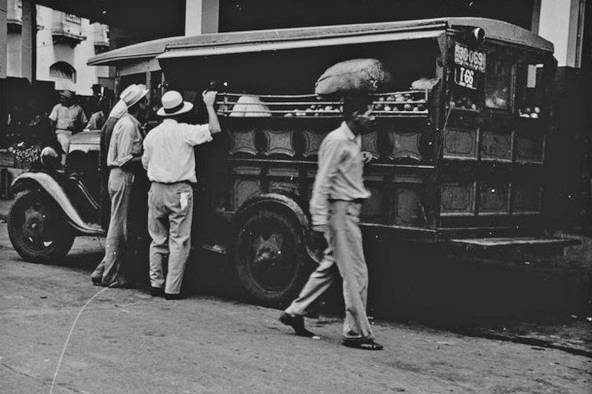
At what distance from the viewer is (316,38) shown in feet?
23.9

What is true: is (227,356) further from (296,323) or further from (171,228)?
(171,228)

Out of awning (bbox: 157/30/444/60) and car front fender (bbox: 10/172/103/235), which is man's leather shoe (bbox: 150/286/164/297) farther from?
awning (bbox: 157/30/444/60)

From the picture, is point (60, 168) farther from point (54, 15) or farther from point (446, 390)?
point (54, 15)

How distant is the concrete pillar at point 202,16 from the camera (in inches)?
520

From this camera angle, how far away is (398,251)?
25.7 feet

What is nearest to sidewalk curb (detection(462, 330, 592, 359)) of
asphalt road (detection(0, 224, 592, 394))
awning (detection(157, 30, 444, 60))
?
asphalt road (detection(0, 224, 592, 394))

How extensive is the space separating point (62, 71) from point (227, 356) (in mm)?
30182

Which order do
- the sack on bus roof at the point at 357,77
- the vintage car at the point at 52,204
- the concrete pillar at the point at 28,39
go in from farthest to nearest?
the concrete pillar at the point at 28,39, the vintage car at the point at 52,204, the sack on bus roof at the point at 357,77

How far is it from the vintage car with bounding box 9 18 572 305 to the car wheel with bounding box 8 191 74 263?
2.14 meters

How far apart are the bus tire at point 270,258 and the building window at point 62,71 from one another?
27.4 metres

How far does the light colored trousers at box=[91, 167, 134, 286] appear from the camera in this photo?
8.02m

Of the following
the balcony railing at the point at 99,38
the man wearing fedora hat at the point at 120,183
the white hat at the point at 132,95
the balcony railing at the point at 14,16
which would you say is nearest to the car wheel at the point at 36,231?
the man wearing fedora hat at the point at 120,183

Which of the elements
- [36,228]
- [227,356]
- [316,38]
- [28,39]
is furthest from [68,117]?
[227,356]

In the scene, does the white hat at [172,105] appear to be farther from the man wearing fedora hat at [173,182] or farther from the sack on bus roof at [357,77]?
the sack on bus roof at [357,77]
